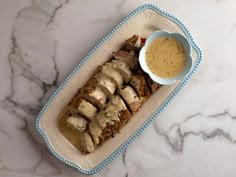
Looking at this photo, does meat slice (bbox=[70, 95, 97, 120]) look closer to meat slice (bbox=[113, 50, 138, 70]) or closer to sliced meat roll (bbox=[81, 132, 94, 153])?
sliced meat roll (bbox=[81, 132, 94, 153])

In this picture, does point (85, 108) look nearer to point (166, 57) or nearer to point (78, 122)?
point (78, 122)

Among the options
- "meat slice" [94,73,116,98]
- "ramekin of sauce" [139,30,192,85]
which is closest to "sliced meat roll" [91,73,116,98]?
"meat slice" [94,73,116,98]

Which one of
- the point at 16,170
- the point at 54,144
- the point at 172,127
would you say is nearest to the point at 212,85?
the point at 172,127

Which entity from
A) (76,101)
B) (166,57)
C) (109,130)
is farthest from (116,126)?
(166,57)

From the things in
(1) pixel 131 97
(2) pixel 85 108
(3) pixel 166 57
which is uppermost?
(3) pixel 166 57

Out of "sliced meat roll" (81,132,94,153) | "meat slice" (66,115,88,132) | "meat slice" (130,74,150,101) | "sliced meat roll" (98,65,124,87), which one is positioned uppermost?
"meat slice" (130,74,150,101)

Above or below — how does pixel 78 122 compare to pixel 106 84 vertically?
below
